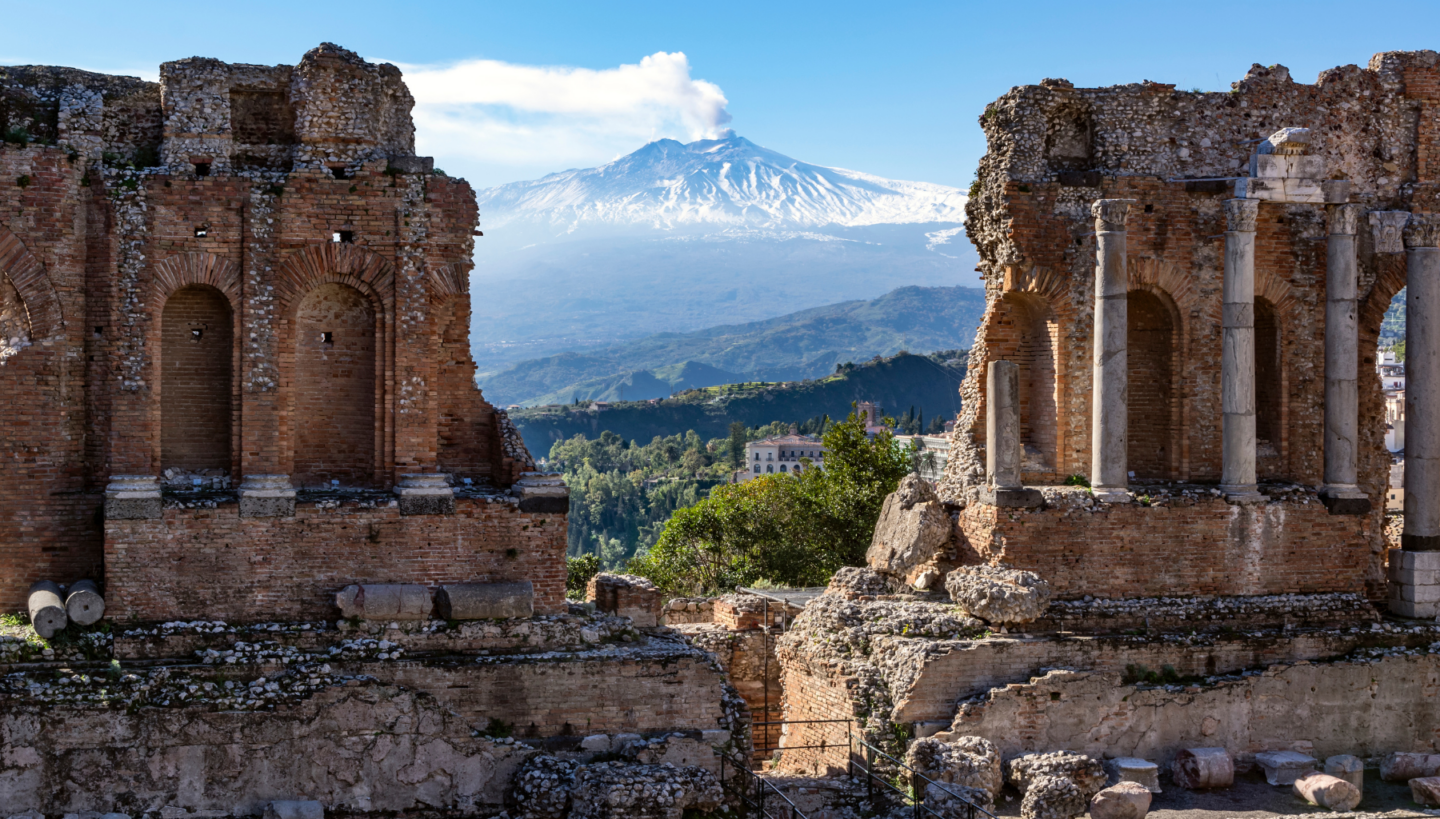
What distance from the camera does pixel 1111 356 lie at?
22328 mm

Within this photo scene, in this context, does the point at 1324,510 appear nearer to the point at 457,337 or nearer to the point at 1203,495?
the point at 1203,495

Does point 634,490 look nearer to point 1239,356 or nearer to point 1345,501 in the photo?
point 1345,501

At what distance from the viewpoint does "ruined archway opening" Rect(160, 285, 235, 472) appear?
19.9m

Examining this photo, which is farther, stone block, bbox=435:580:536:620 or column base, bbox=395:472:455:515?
column base, bbox=395:472:455:515

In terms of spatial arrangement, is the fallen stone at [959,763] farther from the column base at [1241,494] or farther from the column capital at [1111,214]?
the column capital at [1111,214]

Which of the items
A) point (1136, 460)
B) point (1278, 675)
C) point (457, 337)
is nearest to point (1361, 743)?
point (1278, 675)

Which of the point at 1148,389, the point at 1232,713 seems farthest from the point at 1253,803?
the point at 1148,389

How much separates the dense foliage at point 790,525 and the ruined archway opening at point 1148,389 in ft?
38.3

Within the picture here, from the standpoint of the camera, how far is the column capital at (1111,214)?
73.2 feet

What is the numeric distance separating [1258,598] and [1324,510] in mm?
1931

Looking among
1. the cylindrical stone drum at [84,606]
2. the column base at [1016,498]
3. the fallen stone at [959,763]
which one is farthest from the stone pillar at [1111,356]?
the cylindrical stone drum at [84,606]

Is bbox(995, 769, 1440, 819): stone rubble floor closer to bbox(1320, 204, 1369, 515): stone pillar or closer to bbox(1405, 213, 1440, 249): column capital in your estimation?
bbox(1320, 204, 1369, 515): stone pillar

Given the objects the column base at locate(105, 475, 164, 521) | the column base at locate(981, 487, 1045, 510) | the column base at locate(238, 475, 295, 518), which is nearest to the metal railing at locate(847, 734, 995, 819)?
the column base at locate(981, 487, 1045, 510)

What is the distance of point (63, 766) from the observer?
16953mm
